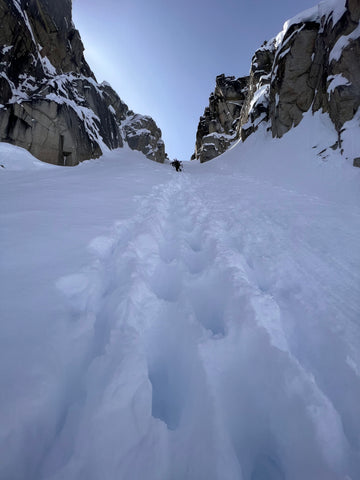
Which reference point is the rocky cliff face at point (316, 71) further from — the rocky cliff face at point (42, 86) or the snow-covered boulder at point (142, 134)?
the snow-covered boulder at point (142, 134)

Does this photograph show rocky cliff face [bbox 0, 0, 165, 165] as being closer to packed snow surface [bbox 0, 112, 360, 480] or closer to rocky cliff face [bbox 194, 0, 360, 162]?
packed snow surface [bbox 0, 112, 360, 480]

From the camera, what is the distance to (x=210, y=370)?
4.10ft

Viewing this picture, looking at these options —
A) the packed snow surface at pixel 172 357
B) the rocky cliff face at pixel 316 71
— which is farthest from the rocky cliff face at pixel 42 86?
the rocky cliff face at pixel 316 71

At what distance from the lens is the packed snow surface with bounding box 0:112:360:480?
0.91 m

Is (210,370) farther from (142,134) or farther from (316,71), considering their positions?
(142,134)

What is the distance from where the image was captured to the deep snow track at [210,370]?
92 cm

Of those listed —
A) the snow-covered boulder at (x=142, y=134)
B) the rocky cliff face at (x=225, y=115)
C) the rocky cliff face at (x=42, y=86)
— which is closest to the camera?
the rocky cliff face at (x=42, y=86)

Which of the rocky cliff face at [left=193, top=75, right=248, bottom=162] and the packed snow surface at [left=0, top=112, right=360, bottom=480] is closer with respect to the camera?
the packed snow surface at [left=0, top=112, right=360, bottom=480]

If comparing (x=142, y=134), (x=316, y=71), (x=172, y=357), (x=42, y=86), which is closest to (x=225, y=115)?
(x=142, y=134)

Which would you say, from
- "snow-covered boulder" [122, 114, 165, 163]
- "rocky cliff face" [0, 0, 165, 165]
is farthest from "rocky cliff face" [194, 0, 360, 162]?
"snow-covered boulder" [122, 114, 165, 163]

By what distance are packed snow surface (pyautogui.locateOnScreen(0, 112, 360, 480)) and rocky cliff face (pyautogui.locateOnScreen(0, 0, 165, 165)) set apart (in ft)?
43.0

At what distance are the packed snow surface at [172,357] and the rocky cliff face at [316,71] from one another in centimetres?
1009

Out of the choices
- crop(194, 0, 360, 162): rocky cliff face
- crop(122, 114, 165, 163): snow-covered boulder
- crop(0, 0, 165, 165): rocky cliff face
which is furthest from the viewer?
crop(122, 114, 165, 163): snow-covered boulder

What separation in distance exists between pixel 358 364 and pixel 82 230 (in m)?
3.00
